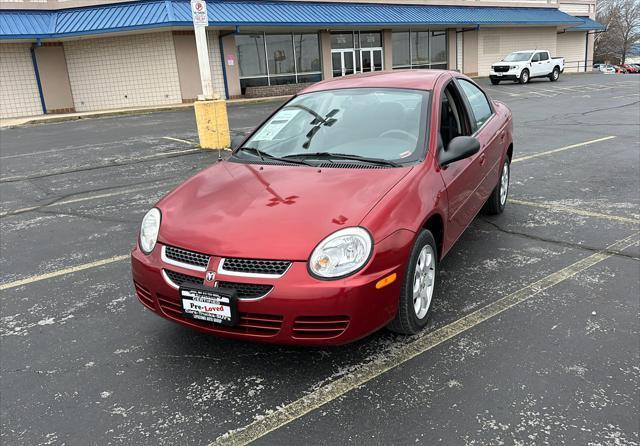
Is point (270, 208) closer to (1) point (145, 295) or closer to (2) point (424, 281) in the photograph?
(1) point (145, 295)

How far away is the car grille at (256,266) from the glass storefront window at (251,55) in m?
23.8

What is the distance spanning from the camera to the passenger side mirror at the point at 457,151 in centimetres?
364

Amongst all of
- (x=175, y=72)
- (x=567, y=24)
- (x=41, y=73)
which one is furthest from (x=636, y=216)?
(x=567, y=24)

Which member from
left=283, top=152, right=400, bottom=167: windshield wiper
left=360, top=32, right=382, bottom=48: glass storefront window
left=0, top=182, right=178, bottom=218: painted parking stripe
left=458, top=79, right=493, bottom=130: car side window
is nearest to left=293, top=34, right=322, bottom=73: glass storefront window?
left=360, top=32, right=382, bottom=48: glass storefront window

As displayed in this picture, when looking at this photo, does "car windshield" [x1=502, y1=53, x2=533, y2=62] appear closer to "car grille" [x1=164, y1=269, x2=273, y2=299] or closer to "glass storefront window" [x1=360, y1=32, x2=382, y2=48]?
"glass storefront window" [x1=360, y1=32, x2=382, y2=48]

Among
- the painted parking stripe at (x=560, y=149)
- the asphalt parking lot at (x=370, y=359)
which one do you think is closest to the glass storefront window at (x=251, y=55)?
the painted parking stripe at (x=560, y=149)

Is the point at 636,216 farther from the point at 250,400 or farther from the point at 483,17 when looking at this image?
the point at 483,17

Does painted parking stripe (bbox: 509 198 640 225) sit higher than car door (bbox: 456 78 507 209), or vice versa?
car door (bbox: 456 78 507 209)

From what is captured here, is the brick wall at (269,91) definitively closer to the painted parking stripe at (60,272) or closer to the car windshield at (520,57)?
the car windshield at (520,57)

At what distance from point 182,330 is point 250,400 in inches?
37.1

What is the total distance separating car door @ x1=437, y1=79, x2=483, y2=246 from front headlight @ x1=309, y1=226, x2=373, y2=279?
1.09 metres

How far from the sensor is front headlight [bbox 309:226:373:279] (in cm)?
271

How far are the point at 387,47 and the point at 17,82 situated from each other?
18.6 m

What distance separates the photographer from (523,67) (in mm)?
28234
